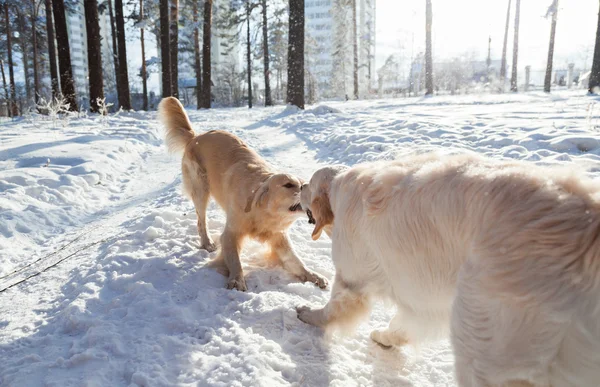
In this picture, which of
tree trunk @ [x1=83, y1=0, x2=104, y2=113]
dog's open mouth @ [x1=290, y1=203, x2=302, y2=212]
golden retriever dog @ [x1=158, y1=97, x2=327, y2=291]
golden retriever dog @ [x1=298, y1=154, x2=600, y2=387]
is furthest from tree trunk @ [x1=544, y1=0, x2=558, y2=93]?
golden retriever dog @ [x1=298, y1=154, x2=600, y2=387]

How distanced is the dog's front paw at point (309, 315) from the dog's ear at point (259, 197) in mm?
969

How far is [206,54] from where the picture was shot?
22578 millimetres

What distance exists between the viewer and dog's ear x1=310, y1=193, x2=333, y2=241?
2439mm

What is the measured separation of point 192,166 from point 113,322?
7.06 ft

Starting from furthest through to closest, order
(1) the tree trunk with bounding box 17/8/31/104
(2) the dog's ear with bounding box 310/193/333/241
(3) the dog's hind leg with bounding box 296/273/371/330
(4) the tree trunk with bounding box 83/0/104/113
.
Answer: (1) the tree trunk with bounding box 17/8/31/104
(4) the tree trunk with bounding box 83/0/104/113
(2) the dog's ear with bounding box 310/193/333/241
(3) the dog's hind leg with bounding box 296/273/371/330

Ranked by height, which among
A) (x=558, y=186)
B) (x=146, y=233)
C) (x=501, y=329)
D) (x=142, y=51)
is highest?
(x=142, y=51)

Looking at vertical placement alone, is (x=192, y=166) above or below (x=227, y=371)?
above

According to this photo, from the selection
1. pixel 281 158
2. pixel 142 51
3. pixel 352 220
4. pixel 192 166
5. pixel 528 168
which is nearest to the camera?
pixel 528 168

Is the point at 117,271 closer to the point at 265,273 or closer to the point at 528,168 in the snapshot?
the point at 265,273

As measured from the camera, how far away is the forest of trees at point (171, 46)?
1353cm

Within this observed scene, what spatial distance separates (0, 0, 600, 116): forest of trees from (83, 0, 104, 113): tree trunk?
0.11ft

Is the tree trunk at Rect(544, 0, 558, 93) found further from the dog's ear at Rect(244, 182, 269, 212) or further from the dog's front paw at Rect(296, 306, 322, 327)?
the dog's front paw at Rect(296, 306, 322, 327)

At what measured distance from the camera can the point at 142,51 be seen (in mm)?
25969

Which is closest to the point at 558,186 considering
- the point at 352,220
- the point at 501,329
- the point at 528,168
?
the point at 528,168
